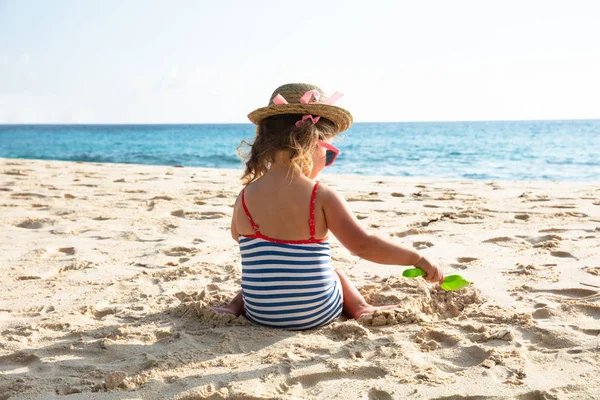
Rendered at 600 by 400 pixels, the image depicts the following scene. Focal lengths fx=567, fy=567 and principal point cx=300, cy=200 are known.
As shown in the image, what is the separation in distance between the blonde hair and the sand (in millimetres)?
679

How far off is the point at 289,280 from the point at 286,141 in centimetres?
56

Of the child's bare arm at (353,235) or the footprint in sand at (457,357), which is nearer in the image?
the footprint in sand at (457,357)

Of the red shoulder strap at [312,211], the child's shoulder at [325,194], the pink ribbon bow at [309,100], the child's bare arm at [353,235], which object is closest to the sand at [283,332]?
the child's bare arm at [353,235]

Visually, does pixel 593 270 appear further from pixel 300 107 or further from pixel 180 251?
pixel 180 251

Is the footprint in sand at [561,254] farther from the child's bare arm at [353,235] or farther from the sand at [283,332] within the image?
the child's bare arm at [353,235]

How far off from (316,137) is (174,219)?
2.52 meters

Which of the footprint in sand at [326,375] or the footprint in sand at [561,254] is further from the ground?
the footprint in sand at [561,254]

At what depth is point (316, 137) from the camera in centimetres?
233

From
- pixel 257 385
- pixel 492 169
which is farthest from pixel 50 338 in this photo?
pixel 492 169

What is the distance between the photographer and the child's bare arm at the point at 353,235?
223cm

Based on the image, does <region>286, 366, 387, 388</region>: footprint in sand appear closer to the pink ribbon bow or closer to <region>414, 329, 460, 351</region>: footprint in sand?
<region>414, 329, 460, 351</region>: footprint in sand

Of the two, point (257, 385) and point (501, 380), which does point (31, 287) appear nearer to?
point (257, 385)

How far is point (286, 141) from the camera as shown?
2.29 m

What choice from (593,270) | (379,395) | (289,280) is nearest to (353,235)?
(289,280)
